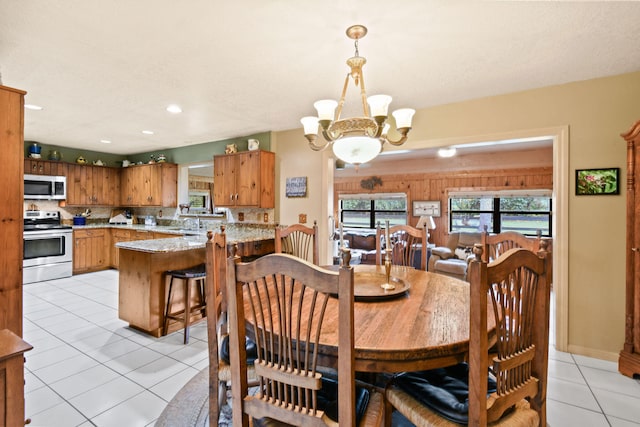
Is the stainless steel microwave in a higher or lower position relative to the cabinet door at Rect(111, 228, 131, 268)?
higher

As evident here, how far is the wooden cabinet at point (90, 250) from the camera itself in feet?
18.1

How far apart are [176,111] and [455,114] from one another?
3064mm

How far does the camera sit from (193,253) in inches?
137

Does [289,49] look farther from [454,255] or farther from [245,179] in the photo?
[454,255]

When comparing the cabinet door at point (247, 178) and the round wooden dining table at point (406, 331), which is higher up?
the cabinet door at point (247, 178)

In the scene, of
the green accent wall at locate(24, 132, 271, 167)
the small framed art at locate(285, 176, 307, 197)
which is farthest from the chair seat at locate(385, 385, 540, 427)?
the green accent wall at locate(24, 132, 271, 167)

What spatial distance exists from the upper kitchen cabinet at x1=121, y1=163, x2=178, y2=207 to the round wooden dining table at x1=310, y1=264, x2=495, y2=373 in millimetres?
4979

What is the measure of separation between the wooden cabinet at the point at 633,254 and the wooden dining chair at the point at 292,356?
2358 mm

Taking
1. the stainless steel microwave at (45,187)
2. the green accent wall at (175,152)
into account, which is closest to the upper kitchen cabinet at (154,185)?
the green accent wall at (175,152)

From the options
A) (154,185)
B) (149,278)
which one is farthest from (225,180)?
(149,278)

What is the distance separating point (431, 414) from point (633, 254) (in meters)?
2.26

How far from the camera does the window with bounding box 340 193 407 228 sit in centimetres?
750

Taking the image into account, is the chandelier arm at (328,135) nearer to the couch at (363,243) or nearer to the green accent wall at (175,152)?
the green accent wall at (175,152)

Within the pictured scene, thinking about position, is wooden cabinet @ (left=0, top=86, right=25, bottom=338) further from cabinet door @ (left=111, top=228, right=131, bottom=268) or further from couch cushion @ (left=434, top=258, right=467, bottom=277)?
couch cushion @ (left=434, top=258, right=467, bottom=277)
